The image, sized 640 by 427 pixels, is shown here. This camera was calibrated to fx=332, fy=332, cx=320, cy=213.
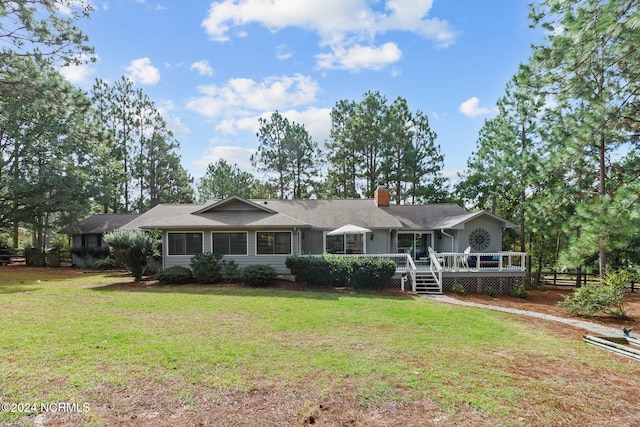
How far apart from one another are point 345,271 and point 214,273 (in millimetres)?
5781

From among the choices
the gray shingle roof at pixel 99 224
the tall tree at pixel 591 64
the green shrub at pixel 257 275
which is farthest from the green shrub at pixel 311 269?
the gray shingle roof at pixel 99 224

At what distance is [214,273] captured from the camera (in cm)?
1466

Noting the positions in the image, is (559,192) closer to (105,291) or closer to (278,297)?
(278,297)

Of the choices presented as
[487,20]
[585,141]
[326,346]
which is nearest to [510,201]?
[487,20]

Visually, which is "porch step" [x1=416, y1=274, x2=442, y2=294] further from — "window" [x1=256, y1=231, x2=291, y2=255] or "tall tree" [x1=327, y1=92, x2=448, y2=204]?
"tall tree" [x1=327, y1=92, x2=448, y2=204]

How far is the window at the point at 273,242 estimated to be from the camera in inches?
636

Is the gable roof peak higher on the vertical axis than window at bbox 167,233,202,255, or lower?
higher

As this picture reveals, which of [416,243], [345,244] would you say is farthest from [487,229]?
→ [345,244]

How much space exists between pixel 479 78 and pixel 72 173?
25.6 m

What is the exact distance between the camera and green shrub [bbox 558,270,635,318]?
1081 cm

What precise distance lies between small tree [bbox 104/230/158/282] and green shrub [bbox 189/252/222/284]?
2.13 meters

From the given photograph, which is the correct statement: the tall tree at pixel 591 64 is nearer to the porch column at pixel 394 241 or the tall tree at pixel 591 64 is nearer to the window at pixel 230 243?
the porch column at pixel 394 241

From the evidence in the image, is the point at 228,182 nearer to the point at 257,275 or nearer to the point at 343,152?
the point at 343,152

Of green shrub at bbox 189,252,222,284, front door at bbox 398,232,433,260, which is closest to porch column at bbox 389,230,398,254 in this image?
front door at bbox 398,232,433,260
